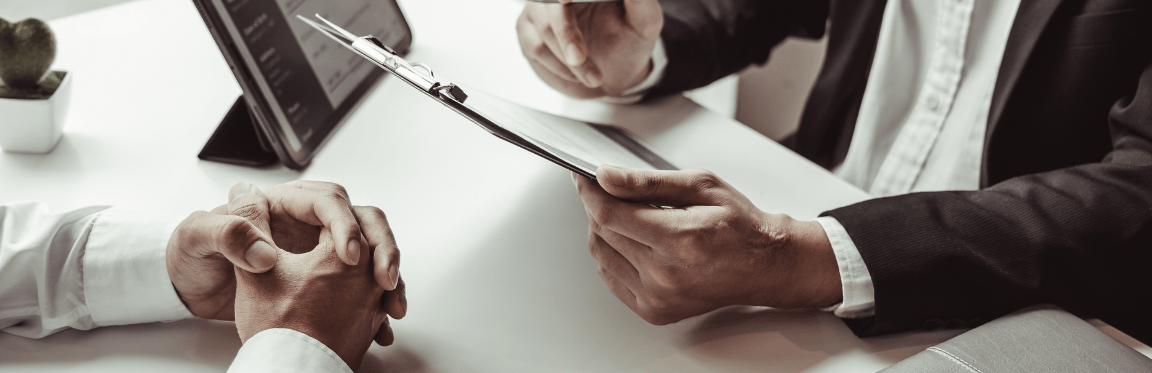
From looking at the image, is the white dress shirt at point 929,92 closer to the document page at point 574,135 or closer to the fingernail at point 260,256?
the document page at point 574,135

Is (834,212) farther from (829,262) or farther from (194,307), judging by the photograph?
(194,307)

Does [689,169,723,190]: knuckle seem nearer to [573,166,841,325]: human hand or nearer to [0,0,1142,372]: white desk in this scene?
[573,166,841,325]: human hand

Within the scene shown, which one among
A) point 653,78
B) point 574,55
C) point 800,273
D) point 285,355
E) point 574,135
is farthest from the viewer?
point 653,78

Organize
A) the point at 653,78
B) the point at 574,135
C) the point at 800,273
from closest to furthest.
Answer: the point at 800,273, the point at 574,135, the point at 653,78

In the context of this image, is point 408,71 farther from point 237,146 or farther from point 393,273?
point 237,146

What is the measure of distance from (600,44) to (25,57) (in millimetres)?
638

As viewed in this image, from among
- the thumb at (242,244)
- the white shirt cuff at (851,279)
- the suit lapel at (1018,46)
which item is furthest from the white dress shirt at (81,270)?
the suit lapel at (1018,46)

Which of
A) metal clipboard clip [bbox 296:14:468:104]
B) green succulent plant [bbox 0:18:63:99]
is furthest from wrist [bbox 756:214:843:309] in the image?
green succulent plant [bbox 0:18:63:99]

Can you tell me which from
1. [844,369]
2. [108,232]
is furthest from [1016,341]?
[108,232]

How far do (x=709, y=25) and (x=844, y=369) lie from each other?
1.89 feet

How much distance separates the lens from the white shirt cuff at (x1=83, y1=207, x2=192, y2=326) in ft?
Answer: 1.91

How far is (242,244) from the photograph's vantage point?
514 millimetres

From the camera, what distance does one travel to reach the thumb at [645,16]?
869mm

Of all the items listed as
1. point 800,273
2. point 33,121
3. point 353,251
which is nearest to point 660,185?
point 800,273
